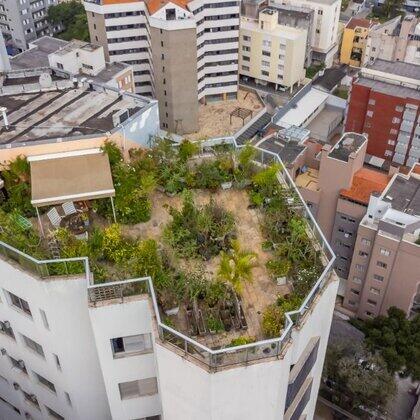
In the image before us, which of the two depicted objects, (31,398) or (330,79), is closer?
(31,398)

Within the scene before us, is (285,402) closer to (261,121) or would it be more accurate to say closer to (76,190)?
(76,190)

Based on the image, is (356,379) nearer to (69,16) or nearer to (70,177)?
(70,177)

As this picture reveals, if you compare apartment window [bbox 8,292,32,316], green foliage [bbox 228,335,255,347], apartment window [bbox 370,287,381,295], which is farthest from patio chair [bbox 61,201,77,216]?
apartment window [bbox 370,287,381,295]

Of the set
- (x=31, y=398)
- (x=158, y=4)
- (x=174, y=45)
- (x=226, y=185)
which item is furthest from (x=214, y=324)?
(x=158, y=4)

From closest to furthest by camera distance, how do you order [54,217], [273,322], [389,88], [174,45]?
[273,322] < [54,217] < [174,45] < [389,88]

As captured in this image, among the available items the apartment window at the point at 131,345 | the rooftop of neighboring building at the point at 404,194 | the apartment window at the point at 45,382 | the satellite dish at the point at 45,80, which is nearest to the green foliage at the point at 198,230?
the apartment window at the point at 131,345

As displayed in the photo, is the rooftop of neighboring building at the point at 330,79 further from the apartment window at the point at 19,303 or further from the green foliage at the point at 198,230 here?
the apartment window at the point at 19,303

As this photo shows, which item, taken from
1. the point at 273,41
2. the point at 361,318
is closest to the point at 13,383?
the point at 361,318
